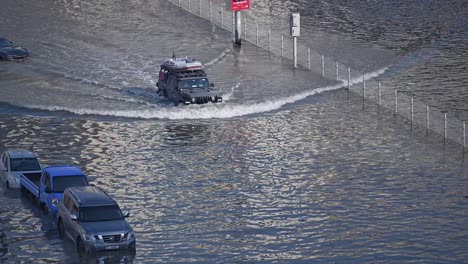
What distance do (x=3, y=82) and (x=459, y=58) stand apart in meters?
36.3

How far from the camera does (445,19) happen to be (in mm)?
96938

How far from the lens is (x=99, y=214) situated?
34875 millimetres

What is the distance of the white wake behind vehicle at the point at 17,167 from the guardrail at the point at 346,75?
21589 millimetres

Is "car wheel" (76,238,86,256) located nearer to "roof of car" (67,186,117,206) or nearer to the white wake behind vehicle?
"roof of car" (67,186,117,206)

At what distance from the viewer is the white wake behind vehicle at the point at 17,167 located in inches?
1702

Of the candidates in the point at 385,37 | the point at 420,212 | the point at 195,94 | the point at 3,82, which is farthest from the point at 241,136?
the point at 385,37

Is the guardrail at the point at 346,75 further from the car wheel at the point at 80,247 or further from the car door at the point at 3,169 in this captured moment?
the car wheel at the point at 80,247

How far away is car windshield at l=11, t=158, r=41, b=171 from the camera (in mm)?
43625

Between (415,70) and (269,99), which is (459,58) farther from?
(269,99)

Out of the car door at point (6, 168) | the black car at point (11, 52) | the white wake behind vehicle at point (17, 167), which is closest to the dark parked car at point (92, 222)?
the white wake behind vehicle at point (17, 167)

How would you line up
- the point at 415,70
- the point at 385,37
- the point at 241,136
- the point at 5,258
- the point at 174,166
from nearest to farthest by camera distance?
the point at 5,258
the point at 174,166
the point at 241,136
the point at 415,70
the point at 385,37

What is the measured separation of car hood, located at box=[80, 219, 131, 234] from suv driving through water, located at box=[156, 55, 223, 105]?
26.9 meters

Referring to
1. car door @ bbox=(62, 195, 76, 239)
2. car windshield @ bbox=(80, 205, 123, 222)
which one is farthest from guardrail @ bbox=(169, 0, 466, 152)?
car door @ bbox=(62, 195, 76, 239)

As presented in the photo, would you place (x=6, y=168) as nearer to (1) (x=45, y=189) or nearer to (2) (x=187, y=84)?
(1) (x=45, y=189)
